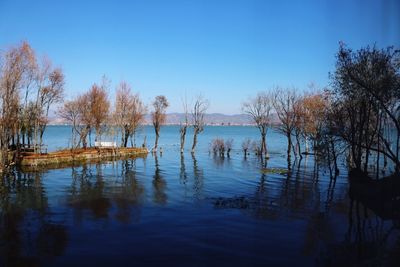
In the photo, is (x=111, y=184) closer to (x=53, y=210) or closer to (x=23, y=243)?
(x=53, y=210)

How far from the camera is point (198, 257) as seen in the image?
1571 centimetres

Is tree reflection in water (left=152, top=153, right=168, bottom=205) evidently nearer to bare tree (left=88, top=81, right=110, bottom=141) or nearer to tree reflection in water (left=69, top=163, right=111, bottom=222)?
tree reflection in water (left=69, top=163, right=111, bottom=222)

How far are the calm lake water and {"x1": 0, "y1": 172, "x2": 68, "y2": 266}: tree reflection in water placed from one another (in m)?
0.05

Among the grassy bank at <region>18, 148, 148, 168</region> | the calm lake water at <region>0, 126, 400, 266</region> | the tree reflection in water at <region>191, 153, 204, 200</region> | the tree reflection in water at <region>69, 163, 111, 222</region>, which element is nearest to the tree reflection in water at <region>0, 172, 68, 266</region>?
the calm lake water at <region>0, 126, 400, 266</region>

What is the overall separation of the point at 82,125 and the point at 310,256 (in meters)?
59.6

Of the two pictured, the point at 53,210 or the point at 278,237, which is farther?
the point at 53,210

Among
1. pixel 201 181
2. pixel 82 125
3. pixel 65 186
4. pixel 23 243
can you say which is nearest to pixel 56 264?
pixel 23 243

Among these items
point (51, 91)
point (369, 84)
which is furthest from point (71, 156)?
point (369, 84)

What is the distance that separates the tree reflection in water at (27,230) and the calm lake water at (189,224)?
5cm

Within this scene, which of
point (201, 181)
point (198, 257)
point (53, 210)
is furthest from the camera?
point (201, 181)

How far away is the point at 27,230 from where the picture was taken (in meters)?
19.4

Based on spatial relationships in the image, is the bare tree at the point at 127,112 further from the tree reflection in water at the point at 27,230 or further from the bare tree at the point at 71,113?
the tree reflection in water at the point at 27,230

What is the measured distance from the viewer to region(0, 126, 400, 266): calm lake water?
51.5 ft

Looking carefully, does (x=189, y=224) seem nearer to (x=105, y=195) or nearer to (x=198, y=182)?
(x=105, y=195)
